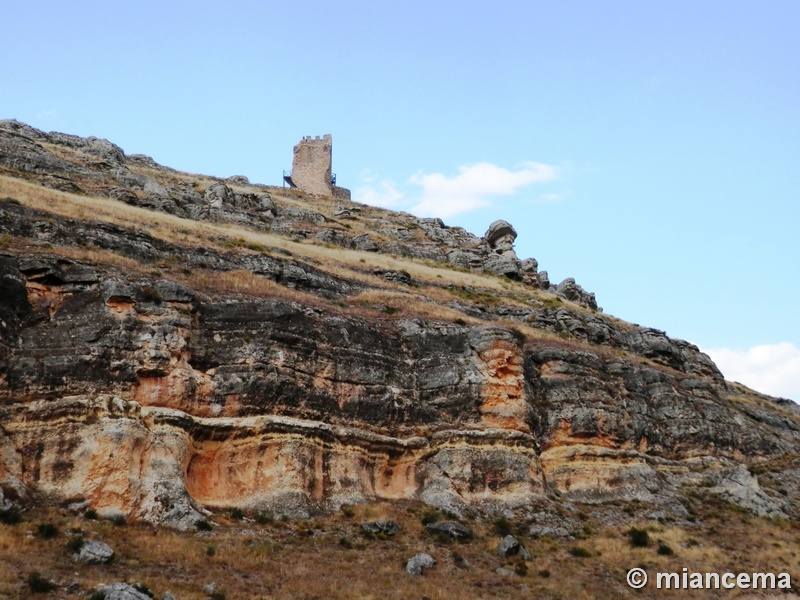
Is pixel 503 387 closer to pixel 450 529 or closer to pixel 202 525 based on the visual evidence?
pixel 450 529

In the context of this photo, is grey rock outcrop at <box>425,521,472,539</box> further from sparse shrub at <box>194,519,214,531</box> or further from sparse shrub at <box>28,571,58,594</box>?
sparse shrub at <box>28,571,58,594</box>

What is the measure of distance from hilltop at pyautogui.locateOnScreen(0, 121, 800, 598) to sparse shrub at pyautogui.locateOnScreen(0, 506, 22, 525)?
0.12 meters

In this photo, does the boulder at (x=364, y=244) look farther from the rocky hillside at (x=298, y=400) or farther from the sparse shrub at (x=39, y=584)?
the sparse shrub at (x=39, y=584)

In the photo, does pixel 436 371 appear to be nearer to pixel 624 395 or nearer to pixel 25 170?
pixel 624 395

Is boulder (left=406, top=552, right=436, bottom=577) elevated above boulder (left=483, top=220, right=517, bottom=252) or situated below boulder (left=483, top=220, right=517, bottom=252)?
below

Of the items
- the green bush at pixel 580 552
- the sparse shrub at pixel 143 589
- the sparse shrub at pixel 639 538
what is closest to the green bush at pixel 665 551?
the sparse shrub at pixel 639 538

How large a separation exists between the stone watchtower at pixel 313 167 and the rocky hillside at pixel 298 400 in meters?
50.8

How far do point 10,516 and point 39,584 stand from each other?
4.10m

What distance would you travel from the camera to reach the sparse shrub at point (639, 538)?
1170 inches

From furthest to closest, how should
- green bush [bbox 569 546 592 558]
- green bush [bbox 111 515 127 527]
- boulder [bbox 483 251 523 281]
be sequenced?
boulder [bbox 483 251 523 281], green bush [bbox 569 546 592 558], green bush [bbox 111 515 127 527]

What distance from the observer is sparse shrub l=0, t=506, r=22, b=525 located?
21991mm

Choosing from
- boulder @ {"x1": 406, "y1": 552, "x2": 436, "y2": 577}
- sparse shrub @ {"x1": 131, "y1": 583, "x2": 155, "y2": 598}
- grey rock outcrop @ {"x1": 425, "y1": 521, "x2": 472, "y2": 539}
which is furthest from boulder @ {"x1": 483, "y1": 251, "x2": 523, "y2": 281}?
sparse shrub @ {"x1": 131, "y1": 583, "x2": 155, "y2": 598}

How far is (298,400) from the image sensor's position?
2994 cm

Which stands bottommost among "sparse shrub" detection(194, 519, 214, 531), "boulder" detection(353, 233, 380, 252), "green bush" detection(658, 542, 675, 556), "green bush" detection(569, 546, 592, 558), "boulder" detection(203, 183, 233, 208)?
"green bush" detection(569, 546, 592, 558)
